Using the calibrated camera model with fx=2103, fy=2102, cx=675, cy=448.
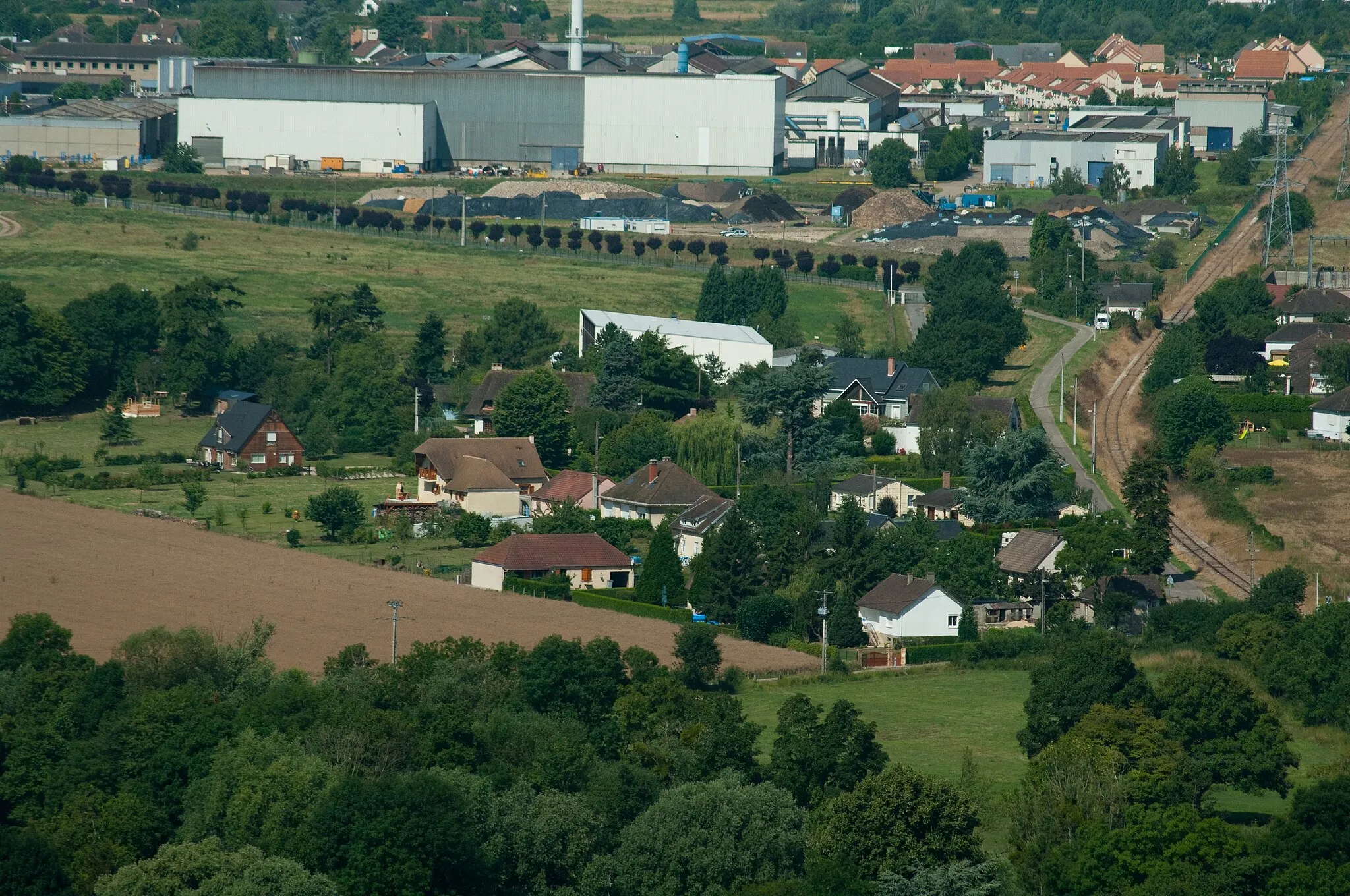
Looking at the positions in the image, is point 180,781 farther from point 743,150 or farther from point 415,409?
point 743,150

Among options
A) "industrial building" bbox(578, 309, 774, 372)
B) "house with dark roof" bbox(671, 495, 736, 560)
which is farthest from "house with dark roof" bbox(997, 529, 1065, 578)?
"industrial building" bbox(578, 309, 774, 372)

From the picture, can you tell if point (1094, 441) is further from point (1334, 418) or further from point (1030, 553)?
point (1030, 553)

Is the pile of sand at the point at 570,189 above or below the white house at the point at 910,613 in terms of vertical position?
above

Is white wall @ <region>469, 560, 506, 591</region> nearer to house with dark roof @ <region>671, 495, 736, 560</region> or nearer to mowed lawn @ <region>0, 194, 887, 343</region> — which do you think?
house with dark roof @ <region>671, 495, 736, 560</region>

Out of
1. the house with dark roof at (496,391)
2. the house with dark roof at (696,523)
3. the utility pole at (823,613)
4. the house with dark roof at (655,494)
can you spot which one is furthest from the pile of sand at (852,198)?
the utility pole at (823,613)

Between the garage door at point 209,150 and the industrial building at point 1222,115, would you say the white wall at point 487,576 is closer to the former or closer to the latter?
the garage door at point 209,150

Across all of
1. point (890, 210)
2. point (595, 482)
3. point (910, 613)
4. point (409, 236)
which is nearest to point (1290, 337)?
point (595, 482)

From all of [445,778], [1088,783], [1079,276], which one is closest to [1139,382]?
[1079,276]
